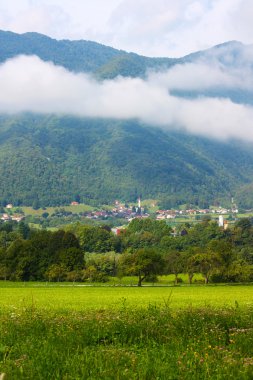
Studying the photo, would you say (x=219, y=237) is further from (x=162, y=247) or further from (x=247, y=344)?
(x=247, y=344)

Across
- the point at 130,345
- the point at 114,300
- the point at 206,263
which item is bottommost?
the point at 206,263

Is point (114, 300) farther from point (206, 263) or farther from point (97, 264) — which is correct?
point (97, 264)

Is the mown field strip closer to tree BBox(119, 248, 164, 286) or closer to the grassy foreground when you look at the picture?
the grassy foreground

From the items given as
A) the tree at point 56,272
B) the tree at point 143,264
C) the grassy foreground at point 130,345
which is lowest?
the tree at point 56,272

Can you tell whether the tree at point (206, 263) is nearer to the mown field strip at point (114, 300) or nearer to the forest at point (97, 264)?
the forest at point (97, 264)

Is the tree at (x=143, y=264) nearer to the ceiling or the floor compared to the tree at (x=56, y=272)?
nearer to the ceiling

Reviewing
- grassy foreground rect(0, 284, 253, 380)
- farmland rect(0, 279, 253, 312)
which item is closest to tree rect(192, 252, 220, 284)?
farmland rect(0, 279, 253, 312)

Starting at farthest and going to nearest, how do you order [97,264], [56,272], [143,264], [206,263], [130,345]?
1. [97,264]
2. [206,263]
3. [56,272]
4. [143,264]
5. [130,345]

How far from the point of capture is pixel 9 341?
1251 centimetres

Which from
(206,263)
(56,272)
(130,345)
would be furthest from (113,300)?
(206,263)

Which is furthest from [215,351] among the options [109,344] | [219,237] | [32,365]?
[219,237]

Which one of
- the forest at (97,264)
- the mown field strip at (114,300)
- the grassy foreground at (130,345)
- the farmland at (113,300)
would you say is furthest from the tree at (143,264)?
the grassy foreground at (130,345)

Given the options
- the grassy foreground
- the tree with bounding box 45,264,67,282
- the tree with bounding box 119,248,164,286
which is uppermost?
the grassy foreground

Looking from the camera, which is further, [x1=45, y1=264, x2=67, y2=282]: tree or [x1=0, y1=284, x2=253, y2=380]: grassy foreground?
[x1=45, y1=264, x2=67, y2=282]: tree
